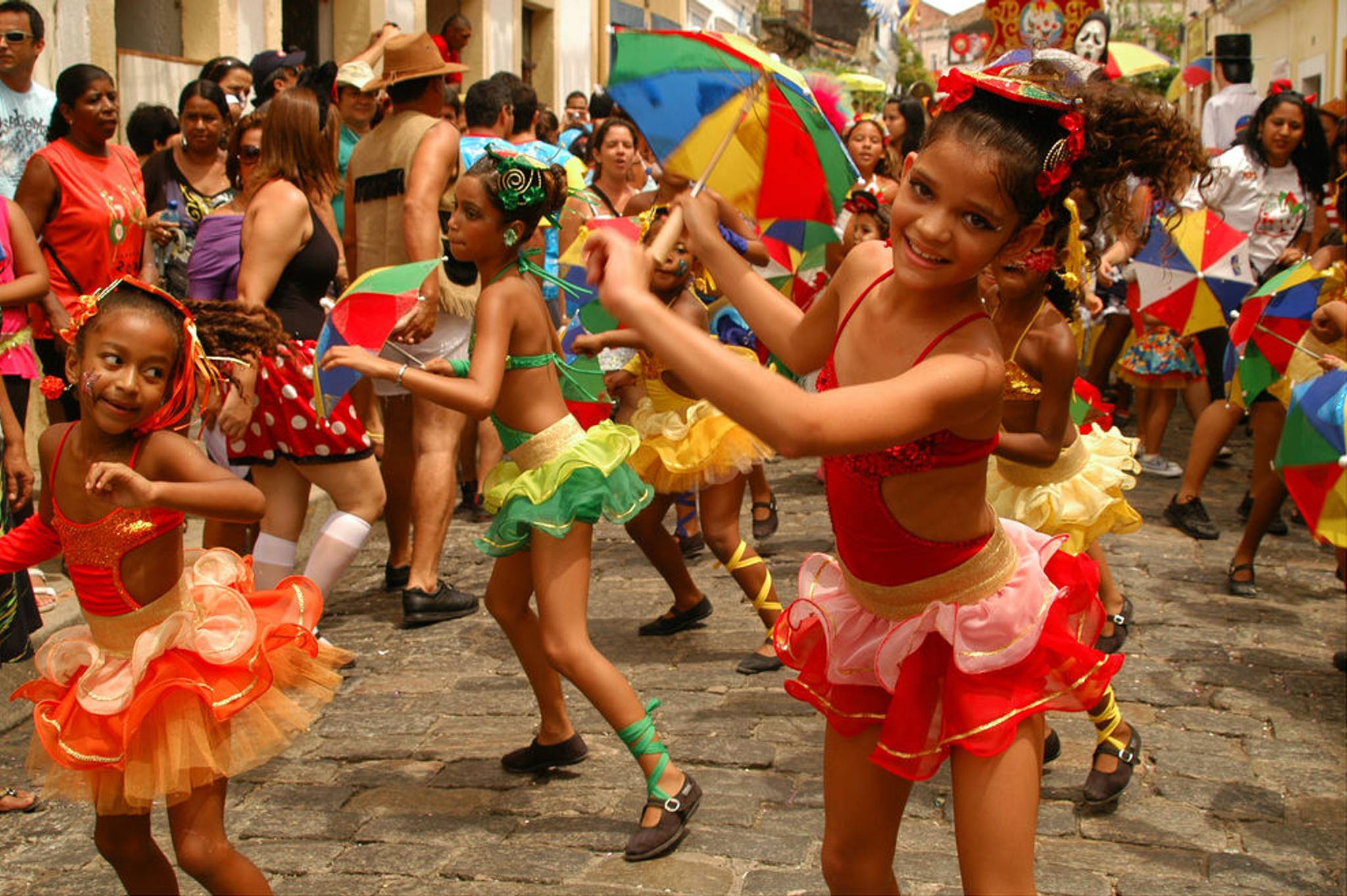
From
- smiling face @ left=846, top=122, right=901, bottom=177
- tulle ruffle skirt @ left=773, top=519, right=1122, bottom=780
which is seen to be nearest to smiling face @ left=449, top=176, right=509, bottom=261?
tulle ruffle skirt @ left=773, top=519, right=1122, bottom=780

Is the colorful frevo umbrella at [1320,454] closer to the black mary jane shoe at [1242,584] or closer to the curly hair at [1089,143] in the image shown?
the curly hair at [1089,143]

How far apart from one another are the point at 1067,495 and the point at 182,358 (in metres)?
2.91

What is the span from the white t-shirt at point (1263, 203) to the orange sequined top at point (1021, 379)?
18.0ft

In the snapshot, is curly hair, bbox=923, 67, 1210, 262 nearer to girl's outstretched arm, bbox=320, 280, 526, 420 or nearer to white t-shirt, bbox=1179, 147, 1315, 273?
girl's outstretched arm, bbox=320, 280, 526, 420

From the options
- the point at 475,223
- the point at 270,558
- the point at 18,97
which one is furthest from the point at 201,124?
the point at 475,223

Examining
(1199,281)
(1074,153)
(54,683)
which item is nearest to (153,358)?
(54,683)

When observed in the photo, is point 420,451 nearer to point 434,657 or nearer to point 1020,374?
point 434,657

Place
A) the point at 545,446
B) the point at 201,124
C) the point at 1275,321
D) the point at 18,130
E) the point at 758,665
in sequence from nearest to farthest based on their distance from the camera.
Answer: the point at 545,446 < the point at 758,665 < the point at 1275,321 < the point at 18,130 < the point at 201,124

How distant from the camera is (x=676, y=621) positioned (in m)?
6.43

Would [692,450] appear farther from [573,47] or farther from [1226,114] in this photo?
[573,47]

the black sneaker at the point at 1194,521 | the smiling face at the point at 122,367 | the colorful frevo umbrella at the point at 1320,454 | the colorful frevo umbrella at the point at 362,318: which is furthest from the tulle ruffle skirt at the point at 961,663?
the black sneaker at the point at 1194,521

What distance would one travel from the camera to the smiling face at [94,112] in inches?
253

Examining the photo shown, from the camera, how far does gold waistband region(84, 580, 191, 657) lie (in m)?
3.50

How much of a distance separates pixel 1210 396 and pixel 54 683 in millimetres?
8366
